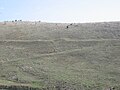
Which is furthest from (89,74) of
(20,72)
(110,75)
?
(20,72)

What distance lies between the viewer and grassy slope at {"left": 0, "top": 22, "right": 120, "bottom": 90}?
147 feet

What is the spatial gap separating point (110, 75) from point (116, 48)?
17119mm

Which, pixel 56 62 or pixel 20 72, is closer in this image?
pixel 20 72

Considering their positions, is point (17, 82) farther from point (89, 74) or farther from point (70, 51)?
point (70, 51)

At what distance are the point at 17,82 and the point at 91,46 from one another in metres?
26.7

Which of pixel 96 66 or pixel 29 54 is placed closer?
pixel 96 66

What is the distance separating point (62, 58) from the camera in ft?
189

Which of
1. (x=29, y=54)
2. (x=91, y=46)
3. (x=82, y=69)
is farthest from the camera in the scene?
(x=91, y=46)

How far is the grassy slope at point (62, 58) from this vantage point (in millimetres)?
44688

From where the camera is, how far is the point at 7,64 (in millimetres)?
53594

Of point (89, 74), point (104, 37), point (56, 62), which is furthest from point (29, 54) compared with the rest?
point (104, 37)

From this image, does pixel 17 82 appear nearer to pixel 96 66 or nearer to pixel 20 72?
pixel 20 72

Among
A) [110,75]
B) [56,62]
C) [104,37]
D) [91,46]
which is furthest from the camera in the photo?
[104,37]

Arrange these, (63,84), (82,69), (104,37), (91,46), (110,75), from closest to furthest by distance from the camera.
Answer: (63,84)
(110,75)
(82,69)
(91,46)
(104,37)
